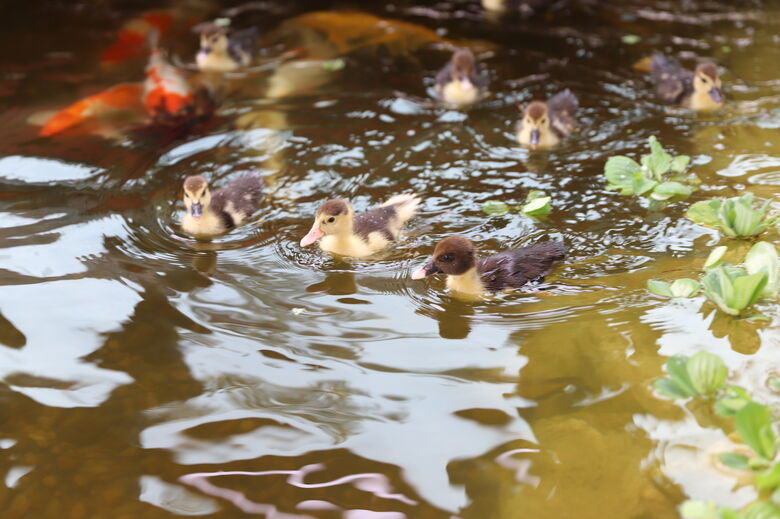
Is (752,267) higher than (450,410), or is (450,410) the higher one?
(752,267)

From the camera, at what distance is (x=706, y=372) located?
2.75 metres

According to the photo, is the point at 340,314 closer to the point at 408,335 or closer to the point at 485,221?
the point at 408,335

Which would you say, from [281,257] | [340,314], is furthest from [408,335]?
[281,257]

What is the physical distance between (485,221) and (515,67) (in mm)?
2567

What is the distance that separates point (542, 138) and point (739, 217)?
164 cm

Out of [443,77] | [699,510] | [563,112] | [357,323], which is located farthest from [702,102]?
[699,510]

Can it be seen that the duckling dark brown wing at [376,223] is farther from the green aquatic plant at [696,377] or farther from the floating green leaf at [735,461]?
the floating green leaf at [735,461]

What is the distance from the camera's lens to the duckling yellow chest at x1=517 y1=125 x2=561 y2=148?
16.9ft

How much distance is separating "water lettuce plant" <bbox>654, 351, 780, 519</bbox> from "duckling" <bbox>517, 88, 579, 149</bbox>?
248 centimetres

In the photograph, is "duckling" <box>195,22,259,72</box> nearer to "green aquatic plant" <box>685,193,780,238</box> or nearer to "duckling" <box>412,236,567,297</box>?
"duckling" <box>412,236,567,297</box>

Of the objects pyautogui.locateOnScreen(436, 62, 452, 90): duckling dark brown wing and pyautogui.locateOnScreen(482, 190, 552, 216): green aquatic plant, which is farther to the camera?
pyautogui.locateOnScreen(436, 62, 452, 90): duckling dark brown wing

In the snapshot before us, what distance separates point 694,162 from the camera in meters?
4.86

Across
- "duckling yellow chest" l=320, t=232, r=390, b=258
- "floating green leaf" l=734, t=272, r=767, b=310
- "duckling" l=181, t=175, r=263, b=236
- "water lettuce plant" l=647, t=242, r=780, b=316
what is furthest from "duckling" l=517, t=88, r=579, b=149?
"floating green leaf" l=734, t=272, r=767, b=310

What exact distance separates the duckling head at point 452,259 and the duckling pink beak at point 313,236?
24.3 inches
